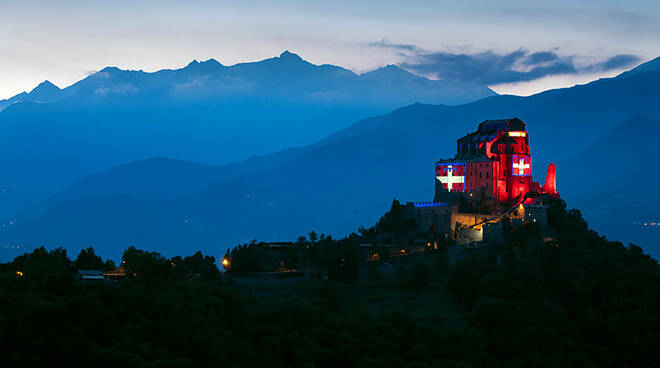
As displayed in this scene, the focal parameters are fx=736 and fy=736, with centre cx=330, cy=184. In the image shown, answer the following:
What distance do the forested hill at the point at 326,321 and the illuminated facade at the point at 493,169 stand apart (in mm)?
24372

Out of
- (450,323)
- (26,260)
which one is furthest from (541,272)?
(26,260)

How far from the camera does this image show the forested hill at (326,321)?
53250 millimetres

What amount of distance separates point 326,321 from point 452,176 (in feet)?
165

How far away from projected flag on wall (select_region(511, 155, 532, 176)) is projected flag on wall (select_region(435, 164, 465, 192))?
285 inches

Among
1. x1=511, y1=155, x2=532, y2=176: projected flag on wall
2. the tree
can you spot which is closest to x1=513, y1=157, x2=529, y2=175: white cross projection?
x1=511, y1=155, x2=532, y2=176: projected flag on wall

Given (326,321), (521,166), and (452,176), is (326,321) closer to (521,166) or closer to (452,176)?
(452,176)

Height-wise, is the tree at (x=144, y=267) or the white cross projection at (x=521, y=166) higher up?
the white cross projection at (x=521, y=166)

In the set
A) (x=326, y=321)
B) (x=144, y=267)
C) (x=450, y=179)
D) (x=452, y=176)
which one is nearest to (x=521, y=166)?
(x=452, y=176)

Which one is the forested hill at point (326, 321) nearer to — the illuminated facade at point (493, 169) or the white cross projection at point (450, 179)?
the illuminated facade at point (493, 169)

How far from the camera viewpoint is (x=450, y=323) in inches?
2776

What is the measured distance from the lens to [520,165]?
4205 inches

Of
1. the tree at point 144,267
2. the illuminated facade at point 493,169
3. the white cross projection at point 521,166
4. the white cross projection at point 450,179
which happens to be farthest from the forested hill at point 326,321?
the white cross projection at point 450,179

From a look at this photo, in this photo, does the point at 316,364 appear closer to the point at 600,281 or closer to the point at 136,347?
the point at 136,347

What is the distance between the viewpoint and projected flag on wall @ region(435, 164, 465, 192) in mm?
106875
